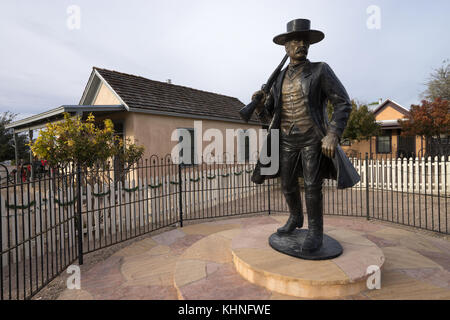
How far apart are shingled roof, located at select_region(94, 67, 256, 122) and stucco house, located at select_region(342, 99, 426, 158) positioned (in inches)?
429

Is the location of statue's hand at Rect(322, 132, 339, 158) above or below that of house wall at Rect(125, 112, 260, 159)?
below

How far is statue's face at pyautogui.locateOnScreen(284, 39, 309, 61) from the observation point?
119 inches

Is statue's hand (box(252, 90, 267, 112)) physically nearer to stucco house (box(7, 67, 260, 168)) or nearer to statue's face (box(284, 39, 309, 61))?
statue's face (box(284, 39, 309, 61))

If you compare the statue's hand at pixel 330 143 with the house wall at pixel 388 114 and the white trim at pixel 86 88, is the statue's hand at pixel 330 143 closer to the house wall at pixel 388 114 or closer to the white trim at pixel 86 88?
the white trim at pixel 86 88

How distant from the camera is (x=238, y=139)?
1265 cm

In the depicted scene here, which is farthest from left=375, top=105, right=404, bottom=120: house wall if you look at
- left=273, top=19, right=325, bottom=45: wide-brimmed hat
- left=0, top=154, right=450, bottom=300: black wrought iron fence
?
left=273, top=19, right=325, bottom=45: wide-brimmed hat

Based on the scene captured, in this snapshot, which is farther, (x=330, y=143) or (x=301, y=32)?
(x=301, y=32)

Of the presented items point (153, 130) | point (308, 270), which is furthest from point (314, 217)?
point (153, 130)

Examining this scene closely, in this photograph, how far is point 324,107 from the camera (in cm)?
319

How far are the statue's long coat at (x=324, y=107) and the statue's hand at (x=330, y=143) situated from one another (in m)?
0.07

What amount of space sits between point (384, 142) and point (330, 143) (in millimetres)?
20409

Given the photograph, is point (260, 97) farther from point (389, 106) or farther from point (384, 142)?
point (389, 106)

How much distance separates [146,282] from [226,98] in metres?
13.3

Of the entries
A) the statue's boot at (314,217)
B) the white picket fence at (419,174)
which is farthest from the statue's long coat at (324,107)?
Answer: the white picket fence at (419,174)
